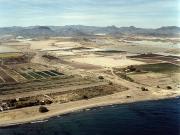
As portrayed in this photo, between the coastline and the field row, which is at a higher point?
the field row

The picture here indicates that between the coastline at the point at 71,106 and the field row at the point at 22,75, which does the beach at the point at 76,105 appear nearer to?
the coastline at the point at 71,106

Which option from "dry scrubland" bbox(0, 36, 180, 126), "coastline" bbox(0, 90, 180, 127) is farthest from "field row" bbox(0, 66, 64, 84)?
"coastline" bbox(0, 90, 180, 127)

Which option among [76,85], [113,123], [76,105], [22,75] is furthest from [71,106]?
[22,75]

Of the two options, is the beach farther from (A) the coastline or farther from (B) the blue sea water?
(B) the blue sea water

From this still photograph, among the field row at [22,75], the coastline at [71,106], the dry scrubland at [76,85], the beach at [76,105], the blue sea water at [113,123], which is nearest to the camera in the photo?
the blue sea water at [113,123]

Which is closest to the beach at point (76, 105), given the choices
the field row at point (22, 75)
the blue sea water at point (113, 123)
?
the blue sea water at point (113, 123)

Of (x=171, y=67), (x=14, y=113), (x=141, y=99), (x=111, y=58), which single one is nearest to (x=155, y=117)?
(x=141, y=99)
